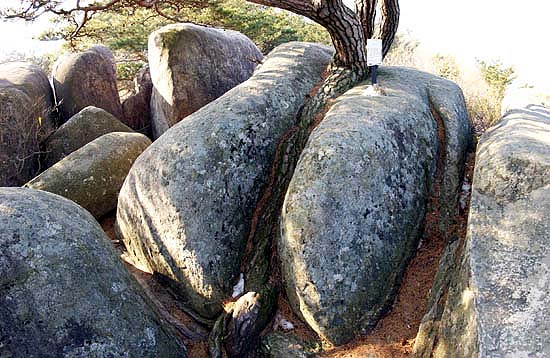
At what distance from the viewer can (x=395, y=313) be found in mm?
3895

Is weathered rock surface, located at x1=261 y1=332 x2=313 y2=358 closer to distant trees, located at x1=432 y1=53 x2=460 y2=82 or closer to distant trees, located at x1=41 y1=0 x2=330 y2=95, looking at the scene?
distant trees, located at x1=41 y1=0 x2=330 y2=95

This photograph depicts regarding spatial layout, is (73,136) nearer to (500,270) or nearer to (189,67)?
(189,67)

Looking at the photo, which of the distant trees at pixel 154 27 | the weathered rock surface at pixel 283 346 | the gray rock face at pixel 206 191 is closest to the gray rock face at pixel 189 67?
the gray rock face at pixel 206 191

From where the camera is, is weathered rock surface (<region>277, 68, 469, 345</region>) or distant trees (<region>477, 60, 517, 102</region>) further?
distant trees (<region>477, 60, 517, 102</region>)

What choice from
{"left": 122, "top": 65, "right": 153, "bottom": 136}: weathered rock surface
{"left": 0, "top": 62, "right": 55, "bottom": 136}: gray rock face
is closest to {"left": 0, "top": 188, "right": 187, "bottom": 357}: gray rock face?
{"left": 0, "top": 62, "right": 55, "bottom": 136}: gray rock face

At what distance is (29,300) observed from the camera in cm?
321

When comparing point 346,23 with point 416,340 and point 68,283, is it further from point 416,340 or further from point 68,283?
point 68,283

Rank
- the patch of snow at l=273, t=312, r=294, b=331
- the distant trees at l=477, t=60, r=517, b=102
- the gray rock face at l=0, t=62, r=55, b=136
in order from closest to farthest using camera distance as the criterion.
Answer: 1. the patch of snow at l=273, t=312, r=294, b=331
2. the gray rock face at l=0, t=62, r=55, b=136
3. the distant trees at l=477, t=60, r=517, b=102

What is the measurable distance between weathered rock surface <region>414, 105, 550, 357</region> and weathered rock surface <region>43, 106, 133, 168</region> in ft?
19.6

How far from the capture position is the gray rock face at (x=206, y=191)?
Result: 173 inches

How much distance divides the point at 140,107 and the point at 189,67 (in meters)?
2.57

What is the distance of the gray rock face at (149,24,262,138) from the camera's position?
7.17 m

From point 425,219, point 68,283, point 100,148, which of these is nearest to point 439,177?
point 425,219

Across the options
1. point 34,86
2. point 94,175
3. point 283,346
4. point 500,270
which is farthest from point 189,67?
point 500,270
